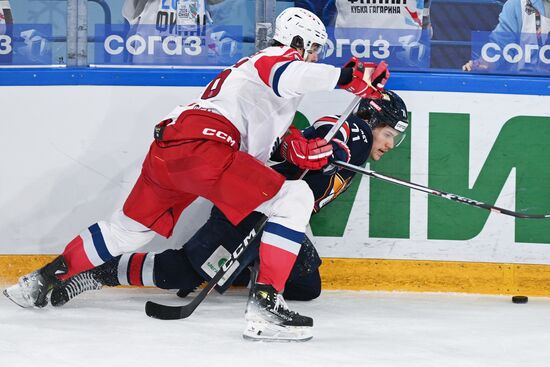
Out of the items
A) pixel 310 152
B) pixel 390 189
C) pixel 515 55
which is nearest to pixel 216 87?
pixel 310 152

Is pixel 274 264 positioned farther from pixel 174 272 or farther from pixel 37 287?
pixel 37 287

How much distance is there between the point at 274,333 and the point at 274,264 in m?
0.21

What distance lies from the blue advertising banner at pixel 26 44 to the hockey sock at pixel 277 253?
1.35 meters

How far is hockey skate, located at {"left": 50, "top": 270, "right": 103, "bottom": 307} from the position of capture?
352 centimetres

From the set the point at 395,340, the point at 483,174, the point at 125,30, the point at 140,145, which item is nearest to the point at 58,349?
the point at 395,340

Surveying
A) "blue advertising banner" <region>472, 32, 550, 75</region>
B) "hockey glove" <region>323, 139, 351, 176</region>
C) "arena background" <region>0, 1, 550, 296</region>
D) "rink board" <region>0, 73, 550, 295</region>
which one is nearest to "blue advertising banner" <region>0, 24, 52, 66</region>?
"arena background" <region>0, 1, 550, 296</region>

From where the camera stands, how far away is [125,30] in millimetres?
4000

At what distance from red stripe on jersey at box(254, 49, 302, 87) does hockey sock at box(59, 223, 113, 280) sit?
79 cm

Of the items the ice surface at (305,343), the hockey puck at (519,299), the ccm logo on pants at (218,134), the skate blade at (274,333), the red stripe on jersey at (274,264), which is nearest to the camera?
the ice surface at (305,343)

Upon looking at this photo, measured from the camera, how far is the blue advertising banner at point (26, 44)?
A: 157 inches

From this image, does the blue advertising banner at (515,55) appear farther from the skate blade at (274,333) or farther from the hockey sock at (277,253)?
the skate blade at (274,333)

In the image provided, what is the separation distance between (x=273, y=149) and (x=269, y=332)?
72 centimetres

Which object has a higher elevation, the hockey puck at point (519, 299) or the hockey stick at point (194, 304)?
the hockey stick at point (194, 304)

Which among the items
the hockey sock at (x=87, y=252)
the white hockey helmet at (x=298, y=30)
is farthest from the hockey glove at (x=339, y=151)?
the hockey sock at (x=87, y=252)
